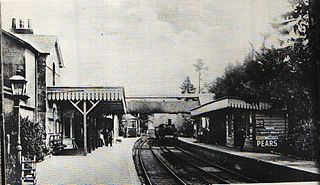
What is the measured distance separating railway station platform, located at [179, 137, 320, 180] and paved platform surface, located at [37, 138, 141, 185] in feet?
1.14

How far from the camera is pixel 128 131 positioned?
9.73ft

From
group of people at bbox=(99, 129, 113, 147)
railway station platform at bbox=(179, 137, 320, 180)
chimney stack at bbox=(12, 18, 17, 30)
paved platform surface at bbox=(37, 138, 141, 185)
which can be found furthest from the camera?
railway station platform at bbox=(179, 137, 320, 180)

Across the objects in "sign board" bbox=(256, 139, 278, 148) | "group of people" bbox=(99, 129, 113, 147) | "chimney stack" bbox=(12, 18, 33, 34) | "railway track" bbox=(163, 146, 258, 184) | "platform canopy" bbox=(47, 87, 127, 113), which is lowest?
"railway track" bbox=(163, 146, 258, 184)

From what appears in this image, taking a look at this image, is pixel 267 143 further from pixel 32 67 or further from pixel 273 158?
pixel 32 67

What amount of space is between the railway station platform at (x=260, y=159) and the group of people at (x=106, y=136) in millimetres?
403

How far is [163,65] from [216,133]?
501 millimetres

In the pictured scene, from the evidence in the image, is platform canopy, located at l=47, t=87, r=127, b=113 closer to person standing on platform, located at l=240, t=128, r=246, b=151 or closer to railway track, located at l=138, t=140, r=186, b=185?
railway track, located at l=138, t=140, r=186, b=185

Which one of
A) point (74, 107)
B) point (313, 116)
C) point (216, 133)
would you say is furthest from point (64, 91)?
point (313, 116)

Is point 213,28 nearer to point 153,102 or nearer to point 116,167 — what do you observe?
point 153,102

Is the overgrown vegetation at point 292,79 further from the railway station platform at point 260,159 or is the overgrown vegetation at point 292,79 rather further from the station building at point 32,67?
the station building at point 32,67

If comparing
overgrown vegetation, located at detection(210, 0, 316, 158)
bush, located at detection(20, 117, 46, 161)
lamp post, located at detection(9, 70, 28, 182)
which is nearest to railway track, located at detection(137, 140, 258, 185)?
overgrown vegetation, located at detection(210, 0, 316, 158)

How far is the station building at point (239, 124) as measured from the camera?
9.81ft

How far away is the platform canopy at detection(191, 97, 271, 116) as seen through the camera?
297 cm

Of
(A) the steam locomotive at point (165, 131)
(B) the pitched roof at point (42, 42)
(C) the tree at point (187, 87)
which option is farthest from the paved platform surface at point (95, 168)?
(B) the pitched roof at point (42, 42)
